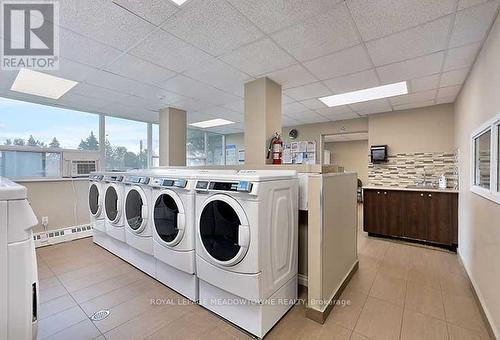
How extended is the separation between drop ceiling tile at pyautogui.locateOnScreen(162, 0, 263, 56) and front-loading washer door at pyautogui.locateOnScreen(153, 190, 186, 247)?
4.74 feet

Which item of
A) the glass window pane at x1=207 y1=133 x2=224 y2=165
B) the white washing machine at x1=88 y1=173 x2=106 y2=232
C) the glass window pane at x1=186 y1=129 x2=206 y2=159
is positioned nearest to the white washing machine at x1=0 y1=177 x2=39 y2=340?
the white washing machine at x1=88 y1=173 x2=106 y2=232

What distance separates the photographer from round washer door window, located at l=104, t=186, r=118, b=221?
309 centimetres

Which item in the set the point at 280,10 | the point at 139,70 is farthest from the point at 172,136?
the point at 280,10

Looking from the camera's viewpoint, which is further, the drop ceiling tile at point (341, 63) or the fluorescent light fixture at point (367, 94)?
the fluorescent light fixture at point (367, 94)

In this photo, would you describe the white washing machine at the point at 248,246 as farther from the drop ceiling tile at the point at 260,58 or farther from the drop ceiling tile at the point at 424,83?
the drop ceiling tile at the point at 424,83

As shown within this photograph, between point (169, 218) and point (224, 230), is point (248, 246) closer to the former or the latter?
point (224, 230)

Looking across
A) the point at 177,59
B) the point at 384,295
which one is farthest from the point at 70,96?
the point at 384,295

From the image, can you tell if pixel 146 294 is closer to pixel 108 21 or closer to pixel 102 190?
pixel 102 190

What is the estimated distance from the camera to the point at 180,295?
7.30 feet

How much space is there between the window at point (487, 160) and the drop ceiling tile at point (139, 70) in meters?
3.26

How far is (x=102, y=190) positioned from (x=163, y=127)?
181 cm

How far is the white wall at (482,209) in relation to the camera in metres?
1.74

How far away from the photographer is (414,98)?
3.77 m

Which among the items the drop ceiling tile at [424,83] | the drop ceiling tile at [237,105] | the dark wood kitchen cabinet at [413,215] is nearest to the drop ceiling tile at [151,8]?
the drop ceiling tile at [237,105]
